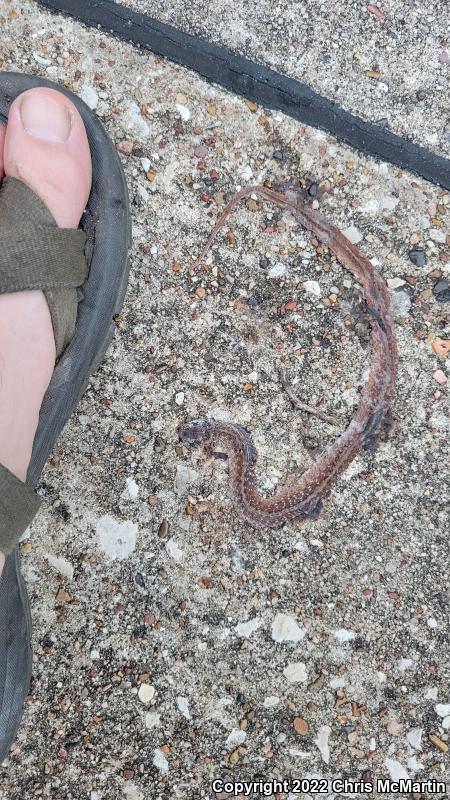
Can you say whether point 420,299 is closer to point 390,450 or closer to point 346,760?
point 390,450

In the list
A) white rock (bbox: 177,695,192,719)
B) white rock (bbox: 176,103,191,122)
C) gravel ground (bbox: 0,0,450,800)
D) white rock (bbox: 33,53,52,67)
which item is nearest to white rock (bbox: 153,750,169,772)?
gravel ground (bbox: 0,0,450,800)

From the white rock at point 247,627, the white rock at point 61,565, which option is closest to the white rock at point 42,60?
the white rock at point 61,565

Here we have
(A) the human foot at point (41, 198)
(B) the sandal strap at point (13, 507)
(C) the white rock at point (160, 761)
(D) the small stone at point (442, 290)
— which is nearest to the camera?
(B) the sandal strap at point (13, 507)

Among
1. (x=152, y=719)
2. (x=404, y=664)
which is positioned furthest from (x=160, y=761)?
(x=404, y=664)

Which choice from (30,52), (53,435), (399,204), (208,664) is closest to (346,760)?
(208,664)

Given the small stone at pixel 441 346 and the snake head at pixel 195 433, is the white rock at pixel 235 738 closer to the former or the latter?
the snake head at pixel 195 433
